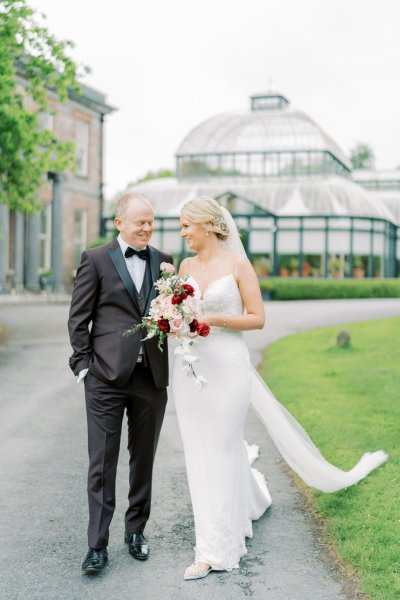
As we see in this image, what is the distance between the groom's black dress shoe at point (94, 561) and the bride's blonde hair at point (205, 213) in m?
1.93

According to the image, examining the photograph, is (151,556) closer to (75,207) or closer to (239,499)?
(239,499)

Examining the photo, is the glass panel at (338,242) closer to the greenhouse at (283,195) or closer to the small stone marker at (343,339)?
the greenhouse at (283,195)

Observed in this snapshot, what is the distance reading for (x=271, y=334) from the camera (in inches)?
712

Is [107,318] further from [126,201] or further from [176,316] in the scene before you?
[126,201]

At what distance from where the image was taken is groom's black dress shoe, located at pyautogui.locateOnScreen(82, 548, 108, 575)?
422cm

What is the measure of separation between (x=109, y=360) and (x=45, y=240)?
29.2 meters

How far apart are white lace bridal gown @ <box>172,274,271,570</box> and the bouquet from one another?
0.22 metres

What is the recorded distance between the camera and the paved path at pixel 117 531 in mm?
4066

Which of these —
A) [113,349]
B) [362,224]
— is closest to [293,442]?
[113,349]

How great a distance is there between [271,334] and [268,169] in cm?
2736

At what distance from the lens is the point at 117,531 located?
5055 mm

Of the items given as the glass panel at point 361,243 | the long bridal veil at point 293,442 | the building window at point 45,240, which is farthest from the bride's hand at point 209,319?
the glass panel at point 361,243

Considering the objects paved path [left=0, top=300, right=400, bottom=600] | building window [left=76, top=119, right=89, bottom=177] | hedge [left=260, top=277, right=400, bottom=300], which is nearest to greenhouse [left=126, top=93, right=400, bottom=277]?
hedge [left=260, top=277, right=400, bottom=300]

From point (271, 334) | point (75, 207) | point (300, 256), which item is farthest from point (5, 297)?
point (300, 256)
